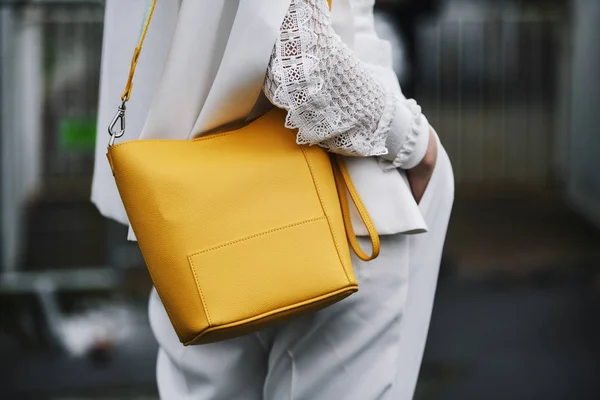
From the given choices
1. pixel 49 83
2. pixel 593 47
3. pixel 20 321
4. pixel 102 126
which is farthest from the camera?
pixel 49 83

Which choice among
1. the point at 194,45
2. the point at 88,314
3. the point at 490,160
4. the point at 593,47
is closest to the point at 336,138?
the point at 194,45

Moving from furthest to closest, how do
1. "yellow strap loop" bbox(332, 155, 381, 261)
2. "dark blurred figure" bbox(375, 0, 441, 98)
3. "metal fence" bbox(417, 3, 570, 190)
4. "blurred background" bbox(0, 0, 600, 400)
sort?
"metal fence" bbox(417, 3, 570, 190) → "dark blurred figure" bbox(375, 0, 441, 98) → "blurred background" bbox(0, 0, 600, 400) → "yellow strap loop" bbox(332, 155, 381, 261)

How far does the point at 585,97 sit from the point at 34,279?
15.5ft

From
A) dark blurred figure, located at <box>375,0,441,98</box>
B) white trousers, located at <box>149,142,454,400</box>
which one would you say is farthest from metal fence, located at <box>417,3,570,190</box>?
white trousers, located at <box>149,142,454,400</box>

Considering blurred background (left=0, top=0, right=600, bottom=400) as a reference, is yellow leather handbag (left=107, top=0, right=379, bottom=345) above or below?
above

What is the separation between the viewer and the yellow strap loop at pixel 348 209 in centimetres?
143

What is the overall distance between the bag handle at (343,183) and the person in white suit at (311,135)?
2 centimetres

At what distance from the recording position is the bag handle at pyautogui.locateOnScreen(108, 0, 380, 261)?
1.40 metres

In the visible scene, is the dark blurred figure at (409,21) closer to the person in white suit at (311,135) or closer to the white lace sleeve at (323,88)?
the person in white suit at (311,135)

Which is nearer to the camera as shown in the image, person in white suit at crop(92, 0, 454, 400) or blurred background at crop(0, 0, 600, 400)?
person in white suit at crop(92, 0, 454, 400)

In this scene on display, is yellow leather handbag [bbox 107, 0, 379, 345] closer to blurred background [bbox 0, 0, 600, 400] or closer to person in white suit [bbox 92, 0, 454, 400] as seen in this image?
→ person in white suit [bbox 92, 0, 454, 400]

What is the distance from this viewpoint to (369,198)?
1479mm

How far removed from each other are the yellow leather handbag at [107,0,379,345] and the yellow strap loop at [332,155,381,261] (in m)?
0.05

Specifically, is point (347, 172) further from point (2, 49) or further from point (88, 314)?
point (2, 49)
